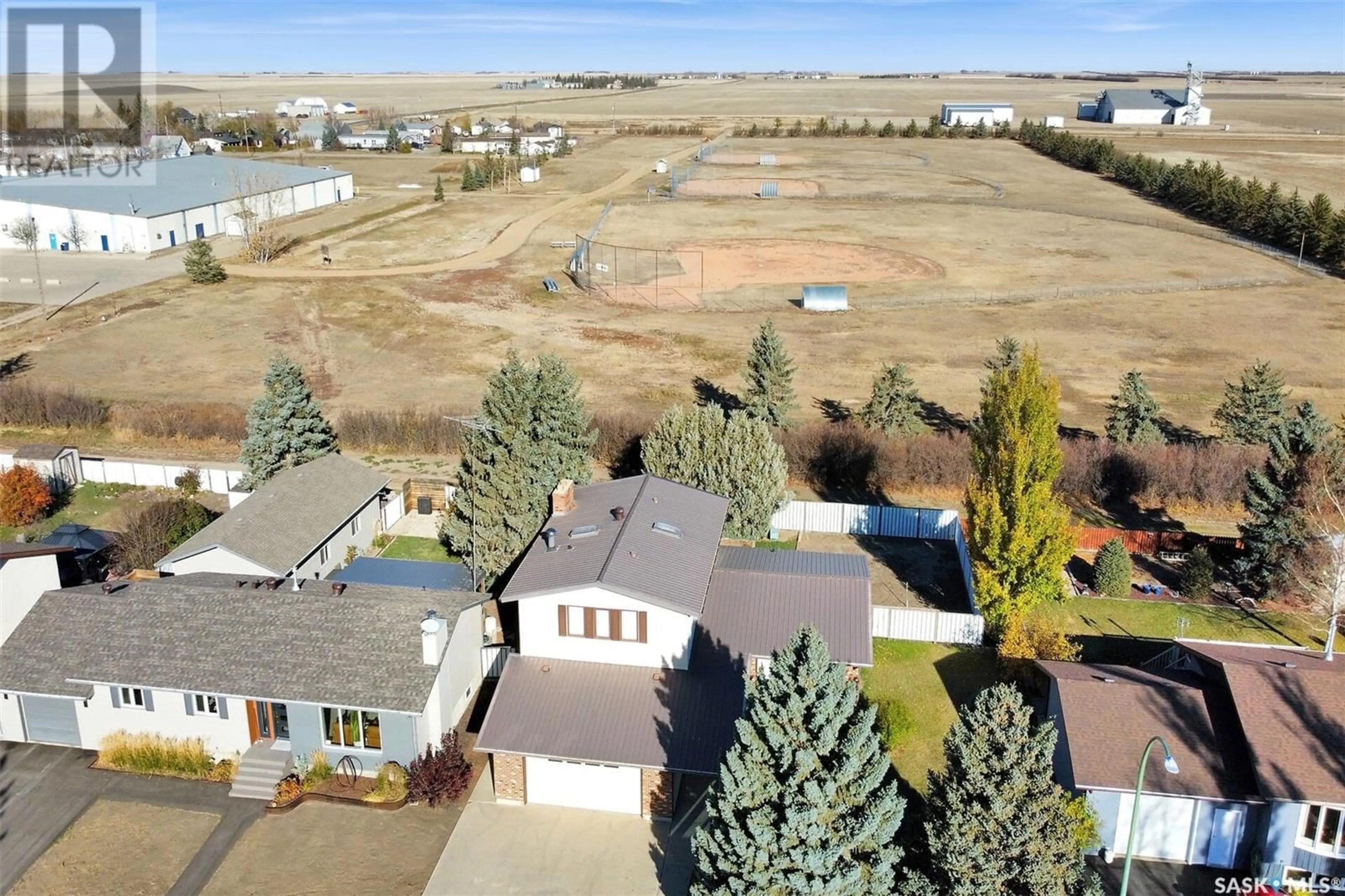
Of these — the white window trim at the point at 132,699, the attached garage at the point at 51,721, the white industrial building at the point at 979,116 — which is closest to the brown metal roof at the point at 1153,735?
the white window trim at the point at 132,699

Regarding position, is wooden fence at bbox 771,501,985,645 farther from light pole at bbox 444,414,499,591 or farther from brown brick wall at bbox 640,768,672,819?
brown brick wall at bbox 640,768,672,819

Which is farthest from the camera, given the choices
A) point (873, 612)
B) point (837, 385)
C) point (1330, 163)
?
point (1330, 163)

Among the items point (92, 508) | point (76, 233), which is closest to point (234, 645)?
point (92, 508)

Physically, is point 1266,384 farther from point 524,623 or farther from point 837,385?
point 524,623

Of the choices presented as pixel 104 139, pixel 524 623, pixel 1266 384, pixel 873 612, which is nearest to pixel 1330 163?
pixel 1266 384

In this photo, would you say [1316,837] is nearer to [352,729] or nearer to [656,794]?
[656,794]

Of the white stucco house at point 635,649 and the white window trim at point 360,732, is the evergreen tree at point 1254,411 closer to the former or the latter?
the white stucco house at point 635,649

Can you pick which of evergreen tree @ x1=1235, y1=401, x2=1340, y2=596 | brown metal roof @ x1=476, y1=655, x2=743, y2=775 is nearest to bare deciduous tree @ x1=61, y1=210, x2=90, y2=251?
brown metal roof @ x1=476, y1=655, x2=743, y2=775
